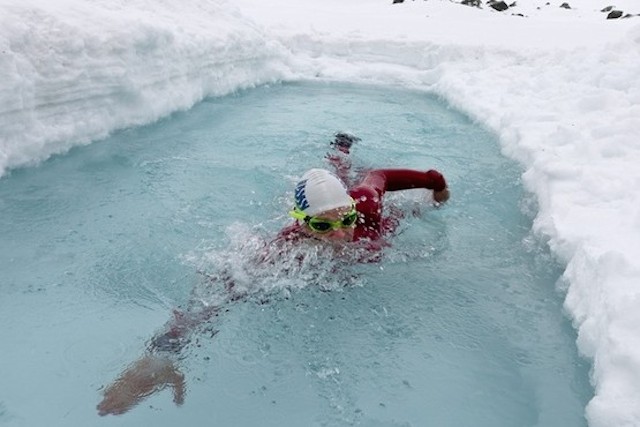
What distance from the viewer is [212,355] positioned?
3250 millimetres

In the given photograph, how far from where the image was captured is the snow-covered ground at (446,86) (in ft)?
11.0

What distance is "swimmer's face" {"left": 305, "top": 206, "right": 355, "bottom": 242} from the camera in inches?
148

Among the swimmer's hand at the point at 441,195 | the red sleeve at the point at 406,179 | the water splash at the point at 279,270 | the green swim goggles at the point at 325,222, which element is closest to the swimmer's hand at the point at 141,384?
the water splash at the point at 279,270

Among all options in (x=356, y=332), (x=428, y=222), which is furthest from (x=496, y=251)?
(x=356, y=332)

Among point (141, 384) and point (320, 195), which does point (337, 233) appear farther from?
point (141, 384)

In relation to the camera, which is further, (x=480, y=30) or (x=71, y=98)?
(x=480, y=30)

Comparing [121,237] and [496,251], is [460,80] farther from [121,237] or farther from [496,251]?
[121,237]

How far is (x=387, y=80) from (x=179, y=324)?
863 centimetres

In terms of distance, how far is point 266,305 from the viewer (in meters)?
3.72

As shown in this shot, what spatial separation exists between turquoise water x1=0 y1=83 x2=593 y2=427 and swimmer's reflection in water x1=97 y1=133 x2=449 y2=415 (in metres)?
0.07

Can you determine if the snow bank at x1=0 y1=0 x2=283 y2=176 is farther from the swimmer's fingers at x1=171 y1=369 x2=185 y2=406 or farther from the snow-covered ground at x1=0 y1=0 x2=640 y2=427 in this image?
the swimmer's fingers at x1=171 y1=369 x2=185 y2=406

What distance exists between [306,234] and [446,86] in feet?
22.7

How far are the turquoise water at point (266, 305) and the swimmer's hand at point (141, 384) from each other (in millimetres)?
50

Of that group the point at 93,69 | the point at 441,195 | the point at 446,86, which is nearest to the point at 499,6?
the point at 446,86
